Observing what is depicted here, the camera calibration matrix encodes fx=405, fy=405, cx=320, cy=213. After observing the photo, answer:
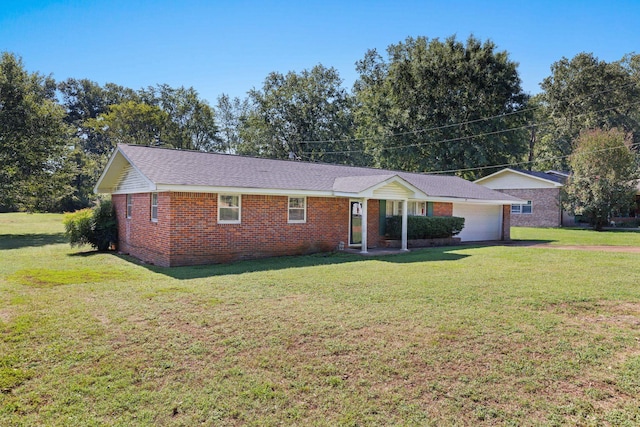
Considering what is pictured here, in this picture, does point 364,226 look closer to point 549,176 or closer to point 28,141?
point 28,141

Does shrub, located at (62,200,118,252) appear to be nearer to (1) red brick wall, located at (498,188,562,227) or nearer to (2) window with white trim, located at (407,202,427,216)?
(2) window with white trim, located at (407,202,427,216)

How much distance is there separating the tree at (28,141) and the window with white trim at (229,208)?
1892 centimetres

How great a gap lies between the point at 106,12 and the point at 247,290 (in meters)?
10.4

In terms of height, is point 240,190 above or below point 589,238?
above

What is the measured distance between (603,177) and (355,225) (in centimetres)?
2046

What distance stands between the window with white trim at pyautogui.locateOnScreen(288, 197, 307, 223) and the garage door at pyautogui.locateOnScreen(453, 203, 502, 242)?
9.42m

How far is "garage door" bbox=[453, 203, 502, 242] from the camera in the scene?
20844mm

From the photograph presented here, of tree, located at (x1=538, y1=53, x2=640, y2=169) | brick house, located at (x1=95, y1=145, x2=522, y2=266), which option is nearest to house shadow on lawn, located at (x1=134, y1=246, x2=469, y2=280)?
brick house, located at (x1=95, y1=145, x2=522, y2=266)

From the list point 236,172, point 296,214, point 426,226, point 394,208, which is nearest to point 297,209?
point 296,214

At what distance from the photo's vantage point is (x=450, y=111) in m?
35.8

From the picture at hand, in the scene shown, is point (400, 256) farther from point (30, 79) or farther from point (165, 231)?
point (30, 79)

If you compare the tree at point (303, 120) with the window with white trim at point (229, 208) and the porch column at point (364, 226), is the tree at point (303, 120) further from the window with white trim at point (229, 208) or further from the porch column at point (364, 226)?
the window with white trim at point (229, 208)

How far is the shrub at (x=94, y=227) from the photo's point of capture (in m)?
15.4

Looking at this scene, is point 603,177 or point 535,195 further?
point 535,195
